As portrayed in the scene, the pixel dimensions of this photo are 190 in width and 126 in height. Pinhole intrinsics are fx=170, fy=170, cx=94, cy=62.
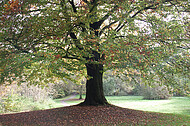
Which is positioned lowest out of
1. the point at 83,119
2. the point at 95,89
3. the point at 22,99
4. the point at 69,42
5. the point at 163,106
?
the point at 163,106

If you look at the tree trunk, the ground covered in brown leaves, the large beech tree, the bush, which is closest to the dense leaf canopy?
the large beech tree

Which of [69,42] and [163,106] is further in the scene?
[163,106]

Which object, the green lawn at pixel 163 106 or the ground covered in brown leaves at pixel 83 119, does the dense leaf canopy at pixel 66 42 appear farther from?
the green lawn at pixel 163 106

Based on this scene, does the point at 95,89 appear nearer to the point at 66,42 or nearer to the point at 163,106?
the point at 66,42

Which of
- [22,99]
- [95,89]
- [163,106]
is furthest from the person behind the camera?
[163,106]

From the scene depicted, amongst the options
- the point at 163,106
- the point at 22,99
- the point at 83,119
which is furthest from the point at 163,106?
the point at 22,99

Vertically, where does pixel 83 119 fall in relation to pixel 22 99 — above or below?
below

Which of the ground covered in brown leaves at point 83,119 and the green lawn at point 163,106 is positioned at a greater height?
the ground covered in brown leaves at point 83,119

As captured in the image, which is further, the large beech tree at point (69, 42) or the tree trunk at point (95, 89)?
the tree trunk at point (95, 89)

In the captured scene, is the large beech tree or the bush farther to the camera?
the bush

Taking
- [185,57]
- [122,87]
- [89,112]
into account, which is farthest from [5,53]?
[122,87]

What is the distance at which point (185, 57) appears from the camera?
9984mm

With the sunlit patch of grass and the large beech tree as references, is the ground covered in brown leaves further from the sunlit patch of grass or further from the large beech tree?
the sunlit patch of grass

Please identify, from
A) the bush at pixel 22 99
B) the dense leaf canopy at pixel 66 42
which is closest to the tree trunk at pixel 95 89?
the dense leaf canopy at pixel 66 42
